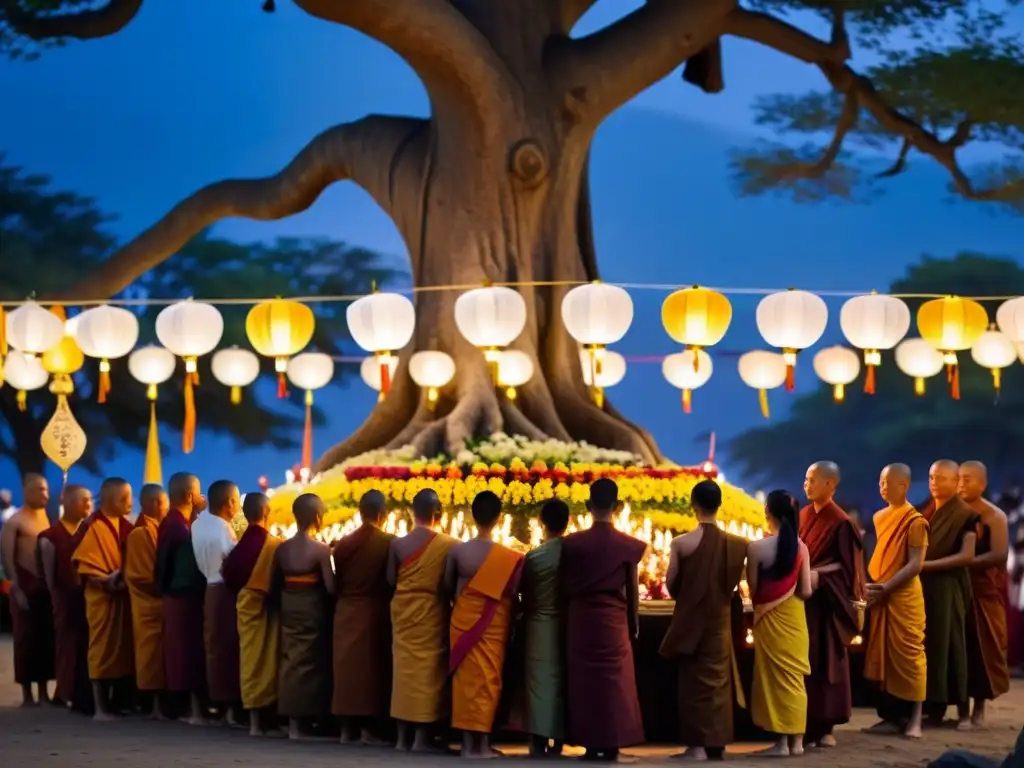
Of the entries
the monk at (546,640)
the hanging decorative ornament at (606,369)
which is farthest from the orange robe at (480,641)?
the hanging decorative ornament at (606,369)

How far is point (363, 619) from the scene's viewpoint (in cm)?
773

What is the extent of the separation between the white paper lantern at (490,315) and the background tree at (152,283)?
1162 centimetres

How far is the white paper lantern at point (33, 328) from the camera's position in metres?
11.5

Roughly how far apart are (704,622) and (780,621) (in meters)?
0.38

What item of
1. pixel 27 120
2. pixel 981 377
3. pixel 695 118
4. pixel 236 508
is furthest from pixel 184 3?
pixel 236 508

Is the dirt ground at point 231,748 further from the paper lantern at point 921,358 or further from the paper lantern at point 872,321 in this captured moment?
the paper lantern at point 921,358

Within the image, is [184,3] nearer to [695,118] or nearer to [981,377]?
[695,118]

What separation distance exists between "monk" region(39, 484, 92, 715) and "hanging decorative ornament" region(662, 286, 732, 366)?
3.98 meters

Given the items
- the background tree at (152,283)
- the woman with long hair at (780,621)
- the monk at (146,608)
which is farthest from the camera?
the background tree at (152,283)

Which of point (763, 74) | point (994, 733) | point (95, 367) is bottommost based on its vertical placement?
point (994, 733)

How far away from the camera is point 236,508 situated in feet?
27.3

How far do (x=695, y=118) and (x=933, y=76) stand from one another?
11.7m

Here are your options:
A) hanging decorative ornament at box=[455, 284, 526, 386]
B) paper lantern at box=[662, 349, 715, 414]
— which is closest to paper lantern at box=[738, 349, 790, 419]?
paper lantern at box=[662, 349, 715, 414]

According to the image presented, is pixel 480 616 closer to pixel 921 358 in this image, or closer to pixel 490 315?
pixel 490 315
